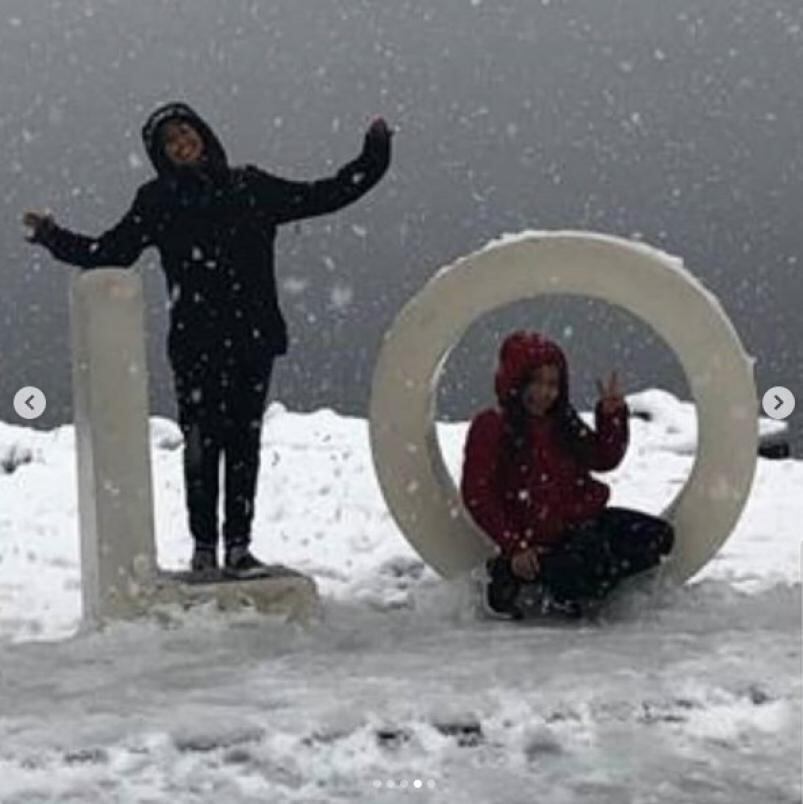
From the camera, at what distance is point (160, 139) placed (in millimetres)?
6961

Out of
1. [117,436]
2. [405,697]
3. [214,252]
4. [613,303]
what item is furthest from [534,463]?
[405,697]

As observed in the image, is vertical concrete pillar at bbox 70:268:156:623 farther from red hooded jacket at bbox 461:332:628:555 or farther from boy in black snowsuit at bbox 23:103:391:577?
red hooded jacket at bbox 461:332:628:555

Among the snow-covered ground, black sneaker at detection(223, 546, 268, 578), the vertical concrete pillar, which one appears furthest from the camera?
black sneaker at detection(223, 546, 268, 578)

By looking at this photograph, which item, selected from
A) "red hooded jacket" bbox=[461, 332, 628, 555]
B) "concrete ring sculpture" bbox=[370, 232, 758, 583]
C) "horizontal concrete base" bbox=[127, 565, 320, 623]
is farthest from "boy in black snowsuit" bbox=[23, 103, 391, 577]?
"red hooded jacket" bbox=[461, 332, 628, 555]

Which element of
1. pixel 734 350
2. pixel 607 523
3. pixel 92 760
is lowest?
pixel 92 760

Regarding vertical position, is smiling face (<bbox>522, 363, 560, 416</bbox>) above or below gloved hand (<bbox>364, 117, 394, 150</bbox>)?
below

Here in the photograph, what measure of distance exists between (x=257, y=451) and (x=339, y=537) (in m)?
2.79

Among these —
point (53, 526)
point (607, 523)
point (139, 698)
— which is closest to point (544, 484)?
point (607, 523)

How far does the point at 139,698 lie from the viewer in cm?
563

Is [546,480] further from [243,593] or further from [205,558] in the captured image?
[205,558]

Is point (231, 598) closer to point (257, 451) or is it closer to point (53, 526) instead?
point (257, 451)

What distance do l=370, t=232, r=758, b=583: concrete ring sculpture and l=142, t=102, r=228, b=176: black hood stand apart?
1.10 meters

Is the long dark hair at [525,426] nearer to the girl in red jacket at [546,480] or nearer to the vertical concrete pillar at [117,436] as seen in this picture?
the girl in red jacket at [546,480]

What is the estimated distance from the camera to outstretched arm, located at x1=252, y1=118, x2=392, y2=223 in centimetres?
709
